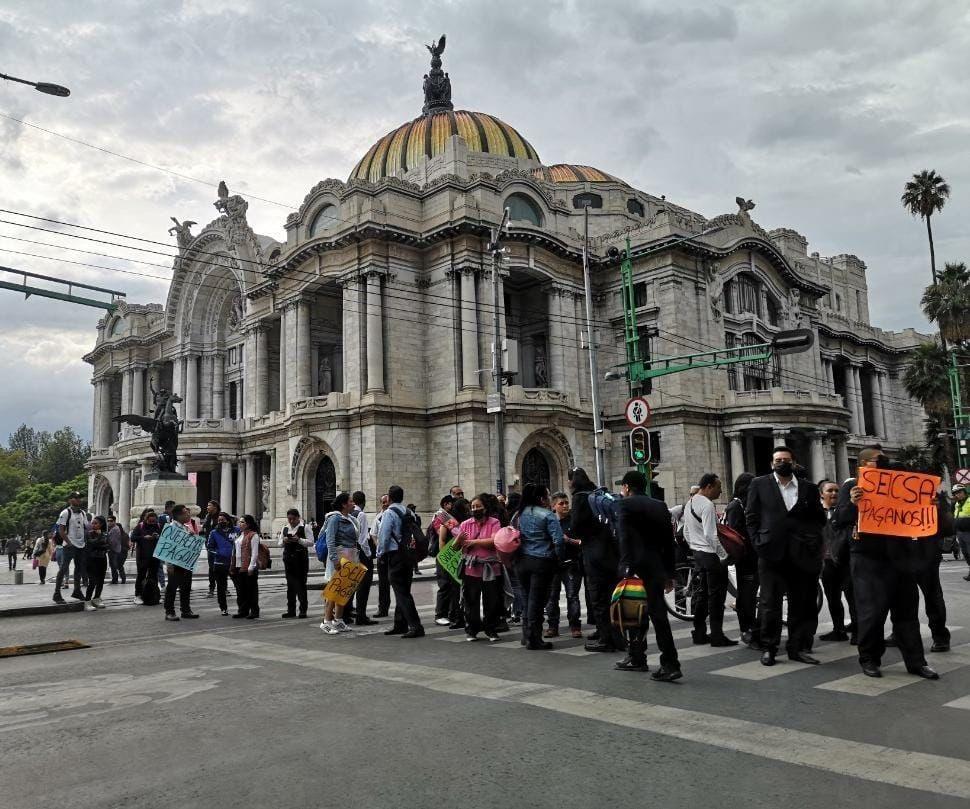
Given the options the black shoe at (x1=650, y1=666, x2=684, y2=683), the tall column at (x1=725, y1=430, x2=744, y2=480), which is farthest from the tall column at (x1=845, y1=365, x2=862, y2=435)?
the black shoe at (x1=650, y1=666, x2=684, y2=683)

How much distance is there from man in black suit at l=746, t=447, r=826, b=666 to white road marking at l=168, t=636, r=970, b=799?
176cm

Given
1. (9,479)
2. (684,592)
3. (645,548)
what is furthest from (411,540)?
(9,479)

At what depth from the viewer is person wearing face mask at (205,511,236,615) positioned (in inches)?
569

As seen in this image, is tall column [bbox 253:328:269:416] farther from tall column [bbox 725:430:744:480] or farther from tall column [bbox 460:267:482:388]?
tall column [bbox 725:430:744:480]

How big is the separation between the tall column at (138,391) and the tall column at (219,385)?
1109cm

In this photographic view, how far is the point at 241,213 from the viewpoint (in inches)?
1863

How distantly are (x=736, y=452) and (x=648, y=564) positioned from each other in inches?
1312

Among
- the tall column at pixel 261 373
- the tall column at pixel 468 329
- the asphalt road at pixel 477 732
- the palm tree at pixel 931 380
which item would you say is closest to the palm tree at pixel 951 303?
the palm tree at pixel 931 380

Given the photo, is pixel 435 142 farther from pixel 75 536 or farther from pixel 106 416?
pixel 75 536

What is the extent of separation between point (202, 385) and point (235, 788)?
2044 inches

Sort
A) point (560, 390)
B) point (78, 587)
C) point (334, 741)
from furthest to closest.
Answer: point (560, 390) < point (78, 587) < point (334, 741)

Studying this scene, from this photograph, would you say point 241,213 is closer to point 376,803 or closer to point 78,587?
point 78,587

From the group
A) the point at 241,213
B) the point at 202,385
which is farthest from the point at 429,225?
the point at 202,385

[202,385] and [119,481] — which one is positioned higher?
[202,385]
